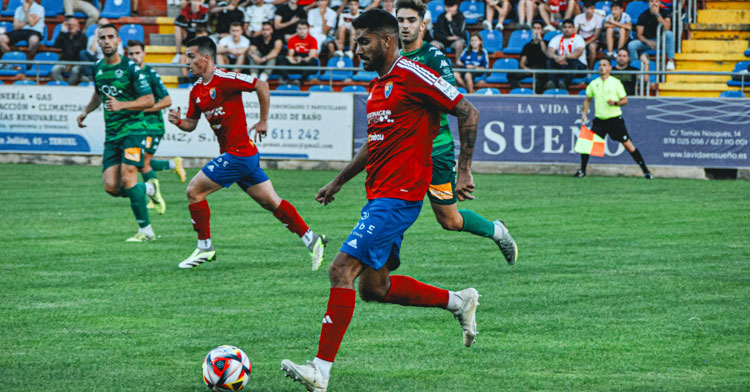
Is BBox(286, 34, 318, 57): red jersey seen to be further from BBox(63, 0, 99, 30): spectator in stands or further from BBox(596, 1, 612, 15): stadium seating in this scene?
BBox(596, 1, 612, 15): stadium seating

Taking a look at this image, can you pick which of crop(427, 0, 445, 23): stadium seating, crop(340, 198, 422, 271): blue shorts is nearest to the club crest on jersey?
crop(340, 198, 422, 271): blue shorts

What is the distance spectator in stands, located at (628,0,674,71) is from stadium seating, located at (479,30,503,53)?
2.94 meters

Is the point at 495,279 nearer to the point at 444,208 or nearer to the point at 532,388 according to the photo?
the point at 444,208

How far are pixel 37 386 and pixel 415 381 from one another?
1977 mm

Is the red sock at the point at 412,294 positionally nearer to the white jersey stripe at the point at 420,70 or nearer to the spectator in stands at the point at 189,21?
the white jersey stripe at the point at 420,70

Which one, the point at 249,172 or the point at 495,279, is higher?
the point at 249,172

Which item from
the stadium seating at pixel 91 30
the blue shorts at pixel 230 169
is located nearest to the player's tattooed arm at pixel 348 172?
the blue shorts at pixel 230 169

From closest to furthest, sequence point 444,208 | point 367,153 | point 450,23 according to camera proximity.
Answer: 1. point 367,153
2. point 444,208
3. point 450,23

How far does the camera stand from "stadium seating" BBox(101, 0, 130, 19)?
2664cm

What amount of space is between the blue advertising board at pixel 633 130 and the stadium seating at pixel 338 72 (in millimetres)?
1136

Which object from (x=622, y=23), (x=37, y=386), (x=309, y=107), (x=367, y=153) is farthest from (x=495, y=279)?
(x=622, y=23)

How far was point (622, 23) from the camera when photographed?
2183 centimetres

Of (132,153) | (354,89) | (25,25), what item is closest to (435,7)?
(354,89)

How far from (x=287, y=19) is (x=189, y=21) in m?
2.58
